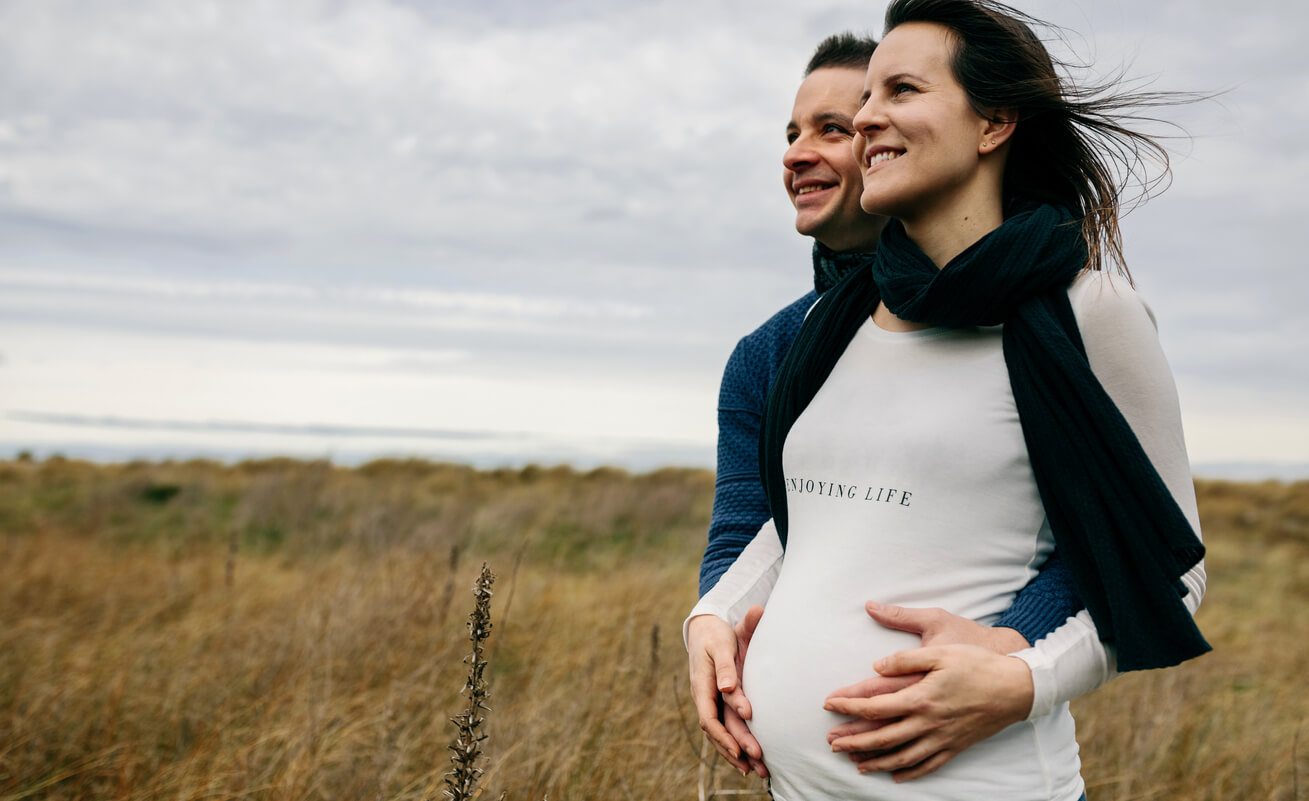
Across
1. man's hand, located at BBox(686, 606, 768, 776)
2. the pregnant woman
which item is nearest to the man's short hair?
the pregnant woman

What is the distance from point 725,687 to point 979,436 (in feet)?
1.93

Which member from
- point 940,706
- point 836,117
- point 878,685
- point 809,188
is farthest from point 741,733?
point 836,117

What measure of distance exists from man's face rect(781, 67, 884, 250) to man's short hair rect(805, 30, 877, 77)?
1.5 inches

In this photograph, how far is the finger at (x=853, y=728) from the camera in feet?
4.22

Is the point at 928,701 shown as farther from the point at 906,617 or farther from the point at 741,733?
the point at 741,733

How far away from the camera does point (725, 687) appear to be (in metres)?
1.49

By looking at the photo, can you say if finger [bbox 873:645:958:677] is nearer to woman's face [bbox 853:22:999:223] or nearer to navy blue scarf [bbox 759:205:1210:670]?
navy blue scarf [bbox 759:205:1210:670]

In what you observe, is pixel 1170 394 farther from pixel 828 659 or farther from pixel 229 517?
pixel 229 517

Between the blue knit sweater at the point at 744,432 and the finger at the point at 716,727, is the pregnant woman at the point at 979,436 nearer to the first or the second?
the finger at the point at 716,727

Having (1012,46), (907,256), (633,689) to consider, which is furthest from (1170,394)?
(633,689)

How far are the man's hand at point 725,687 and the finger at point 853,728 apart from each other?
0.60ft

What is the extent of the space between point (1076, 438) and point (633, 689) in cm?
298

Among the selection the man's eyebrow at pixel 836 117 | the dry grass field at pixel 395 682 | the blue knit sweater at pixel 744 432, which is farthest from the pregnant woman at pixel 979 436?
the dry grass field at pixel 395 682

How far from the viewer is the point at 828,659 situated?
1.36 m
